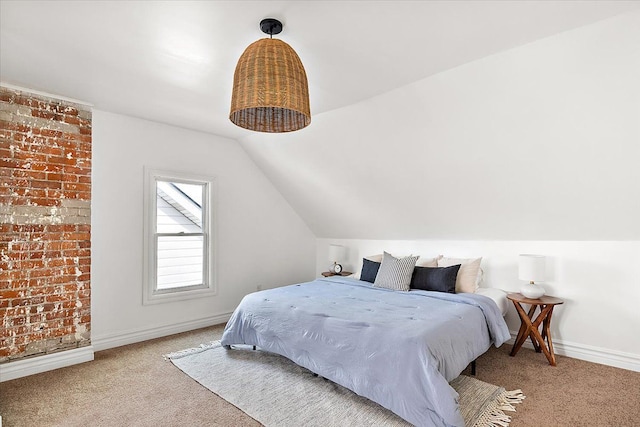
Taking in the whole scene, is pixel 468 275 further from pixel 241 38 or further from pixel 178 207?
pixel 178 207

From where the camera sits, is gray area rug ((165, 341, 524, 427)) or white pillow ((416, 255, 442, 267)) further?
white pillow ((416, 255, 442, 267))

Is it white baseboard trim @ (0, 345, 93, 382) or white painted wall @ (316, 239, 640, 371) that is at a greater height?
white painted wall @ (316, 239, 640, 371)

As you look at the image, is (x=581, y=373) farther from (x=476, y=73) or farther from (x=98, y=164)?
(x=98, y=164)

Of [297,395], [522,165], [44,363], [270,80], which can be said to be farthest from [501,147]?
[44,363]

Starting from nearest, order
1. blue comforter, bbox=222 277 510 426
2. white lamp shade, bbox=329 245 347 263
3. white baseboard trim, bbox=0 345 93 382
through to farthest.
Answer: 1. blue comforter, bbox=222 277 510 426
2. white baseboard trim, bbox=0 345 93 382
3. white lamp shade, bbox=329 245 347 263

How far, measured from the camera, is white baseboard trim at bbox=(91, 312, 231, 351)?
3.68 meters

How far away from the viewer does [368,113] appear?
11.2 feet

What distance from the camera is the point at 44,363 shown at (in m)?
3.14

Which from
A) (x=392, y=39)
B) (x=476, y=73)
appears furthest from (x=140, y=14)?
(x=476, y=73)

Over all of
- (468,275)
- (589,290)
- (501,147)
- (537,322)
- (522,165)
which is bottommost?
(537,322)

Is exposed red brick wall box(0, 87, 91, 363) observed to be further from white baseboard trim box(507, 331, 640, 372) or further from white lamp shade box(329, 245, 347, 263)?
white baseboard trim box(507, 331, 640, 372)

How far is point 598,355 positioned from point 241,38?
4039 millimetres

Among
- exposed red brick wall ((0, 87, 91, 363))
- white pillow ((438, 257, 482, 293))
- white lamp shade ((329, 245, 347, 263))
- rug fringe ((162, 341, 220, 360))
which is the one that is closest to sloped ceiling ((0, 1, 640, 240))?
exposed red brick wall ((0, 87, 91, 363))

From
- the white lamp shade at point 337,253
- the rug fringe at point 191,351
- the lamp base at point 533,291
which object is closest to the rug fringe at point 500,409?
the lamp base at point 533,291
